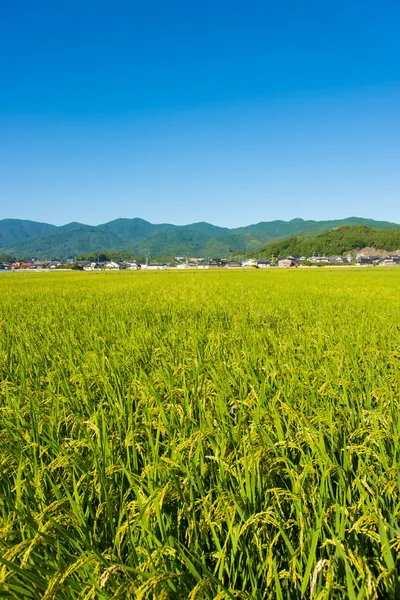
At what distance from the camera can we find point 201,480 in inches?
72.4

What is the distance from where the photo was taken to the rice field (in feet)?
4.21

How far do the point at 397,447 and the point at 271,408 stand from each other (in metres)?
0.78

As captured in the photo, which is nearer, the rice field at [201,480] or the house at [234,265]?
the rice field at [201,480]

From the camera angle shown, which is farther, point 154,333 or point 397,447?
point 154,333

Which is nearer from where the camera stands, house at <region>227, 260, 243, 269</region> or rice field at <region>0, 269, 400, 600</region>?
rice field at <region>0, 269, 400, 600</region>

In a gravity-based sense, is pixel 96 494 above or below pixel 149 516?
below

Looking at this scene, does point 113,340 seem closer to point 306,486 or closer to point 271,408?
point 271,408

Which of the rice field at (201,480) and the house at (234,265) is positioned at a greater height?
the house at (234,265)

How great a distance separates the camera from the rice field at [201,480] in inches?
50.5

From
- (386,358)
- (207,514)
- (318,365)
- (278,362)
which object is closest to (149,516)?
(207,514)

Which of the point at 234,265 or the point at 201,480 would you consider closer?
the point at 201,480

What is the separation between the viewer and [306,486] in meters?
1.81

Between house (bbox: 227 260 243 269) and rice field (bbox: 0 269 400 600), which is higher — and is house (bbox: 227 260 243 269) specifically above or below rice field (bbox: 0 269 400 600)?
above

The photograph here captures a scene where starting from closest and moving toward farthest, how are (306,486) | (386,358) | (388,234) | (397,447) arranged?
(306,486) → (397,447) → (386,358) → (388,234)
